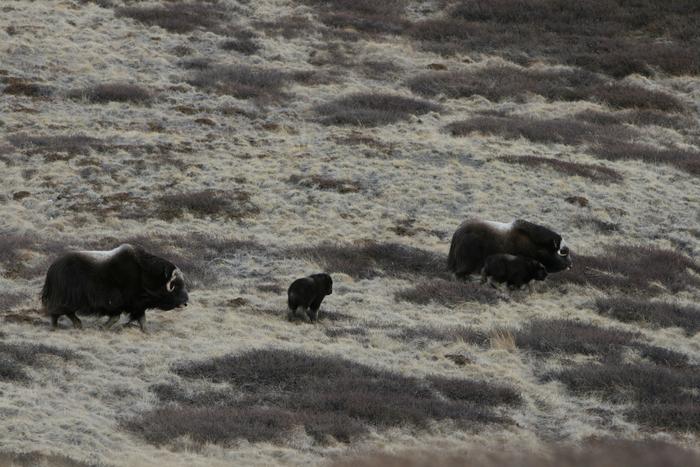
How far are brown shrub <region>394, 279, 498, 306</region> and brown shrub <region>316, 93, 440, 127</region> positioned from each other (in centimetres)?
1384

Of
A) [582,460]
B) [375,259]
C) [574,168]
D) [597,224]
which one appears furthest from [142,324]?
[574,168]

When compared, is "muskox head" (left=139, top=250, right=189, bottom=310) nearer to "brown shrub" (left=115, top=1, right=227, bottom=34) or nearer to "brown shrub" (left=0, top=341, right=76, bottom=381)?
"brown shrub" (left=0, top=341, right=76, bottom=381)

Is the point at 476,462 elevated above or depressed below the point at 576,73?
above

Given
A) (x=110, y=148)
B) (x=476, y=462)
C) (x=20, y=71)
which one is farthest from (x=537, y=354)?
(x=20, y=71)

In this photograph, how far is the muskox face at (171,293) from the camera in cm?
1881

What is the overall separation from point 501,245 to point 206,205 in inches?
279

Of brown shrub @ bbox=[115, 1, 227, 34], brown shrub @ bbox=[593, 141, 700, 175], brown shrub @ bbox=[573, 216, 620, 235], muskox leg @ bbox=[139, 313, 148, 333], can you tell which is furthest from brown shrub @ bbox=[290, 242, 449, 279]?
brown shrub @ bbox=[115, 1, 227, 34]

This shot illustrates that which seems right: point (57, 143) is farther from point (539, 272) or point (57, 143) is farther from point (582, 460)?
point (582, 460)

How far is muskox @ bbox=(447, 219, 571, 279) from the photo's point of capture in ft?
78.2

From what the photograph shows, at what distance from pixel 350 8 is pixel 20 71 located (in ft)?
53.5

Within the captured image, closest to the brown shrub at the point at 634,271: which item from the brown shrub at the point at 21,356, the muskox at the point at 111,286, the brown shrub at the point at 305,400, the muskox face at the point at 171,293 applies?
the brown shrub at the point at 305,400

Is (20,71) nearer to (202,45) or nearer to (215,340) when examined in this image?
(202,45)

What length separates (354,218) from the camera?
90.4ft

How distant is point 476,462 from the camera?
5.93 meters
